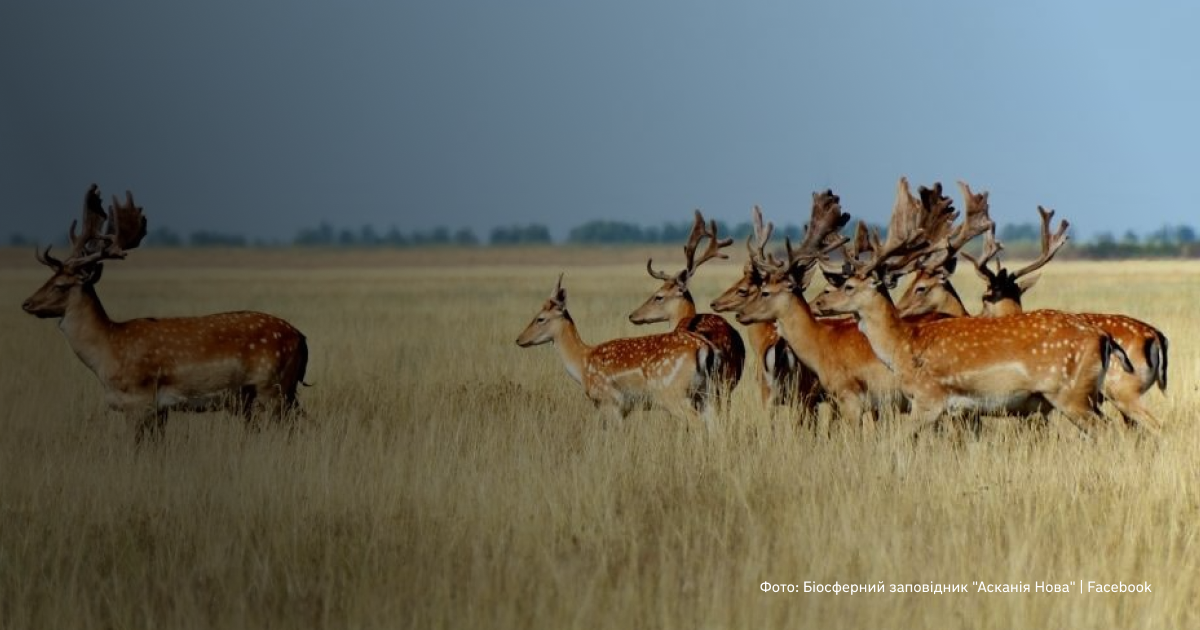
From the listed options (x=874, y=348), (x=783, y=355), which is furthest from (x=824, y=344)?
(x=783, y=355)

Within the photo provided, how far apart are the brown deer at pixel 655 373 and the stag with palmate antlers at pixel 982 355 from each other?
0.92 metres

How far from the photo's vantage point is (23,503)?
768 centimetres

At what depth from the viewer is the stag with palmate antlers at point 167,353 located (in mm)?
9391

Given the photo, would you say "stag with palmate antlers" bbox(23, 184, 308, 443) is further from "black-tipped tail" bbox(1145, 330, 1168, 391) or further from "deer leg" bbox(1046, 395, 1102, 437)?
"black-tipped tail" bbox(1145, 330, 1168, 391)

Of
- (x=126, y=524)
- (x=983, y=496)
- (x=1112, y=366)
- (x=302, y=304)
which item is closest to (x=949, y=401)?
(x=1112, y=366)

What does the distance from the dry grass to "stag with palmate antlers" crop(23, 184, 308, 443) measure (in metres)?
0.24

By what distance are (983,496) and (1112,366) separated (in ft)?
8.44

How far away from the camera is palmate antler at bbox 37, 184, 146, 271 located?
9820 mm

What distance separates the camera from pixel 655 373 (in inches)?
380

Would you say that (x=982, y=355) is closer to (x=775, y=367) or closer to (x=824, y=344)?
(x=824, y=344)

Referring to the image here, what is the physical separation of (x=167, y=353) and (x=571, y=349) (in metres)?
2.73

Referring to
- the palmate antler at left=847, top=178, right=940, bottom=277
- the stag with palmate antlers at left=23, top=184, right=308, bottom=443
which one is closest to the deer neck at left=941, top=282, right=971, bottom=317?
the palmate antler at left=847, top=178, right=940, bottom=277

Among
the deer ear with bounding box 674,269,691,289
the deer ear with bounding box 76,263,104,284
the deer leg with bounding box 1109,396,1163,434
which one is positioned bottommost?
the deer leg with bounding box 1109,396,1163,434

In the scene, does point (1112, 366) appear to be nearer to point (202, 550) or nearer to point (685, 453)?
point (685, 453)
